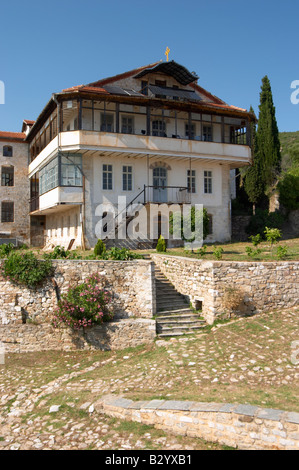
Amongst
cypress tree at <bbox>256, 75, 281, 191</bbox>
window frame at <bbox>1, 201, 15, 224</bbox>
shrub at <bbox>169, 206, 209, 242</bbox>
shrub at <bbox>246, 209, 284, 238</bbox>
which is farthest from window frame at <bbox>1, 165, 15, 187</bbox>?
cypress tree at <bbox>256, 75, 281, 191</bbox>

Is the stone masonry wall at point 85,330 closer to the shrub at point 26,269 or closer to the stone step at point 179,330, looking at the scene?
the shrub at point 26,269

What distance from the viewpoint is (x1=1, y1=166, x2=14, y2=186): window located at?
32.1m

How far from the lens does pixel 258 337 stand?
11805mm

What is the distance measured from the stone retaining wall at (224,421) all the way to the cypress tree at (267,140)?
25.5 metres

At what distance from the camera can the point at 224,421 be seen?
24.9 ft

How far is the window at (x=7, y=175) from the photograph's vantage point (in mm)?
32062

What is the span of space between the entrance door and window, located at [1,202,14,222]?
43.7 feet

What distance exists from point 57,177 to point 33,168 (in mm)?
8494

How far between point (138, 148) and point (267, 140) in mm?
13498

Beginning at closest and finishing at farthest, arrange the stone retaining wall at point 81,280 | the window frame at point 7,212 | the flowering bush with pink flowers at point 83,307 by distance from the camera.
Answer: the flowering bush with pink flowers at point 83,307, the stone retaining wall at point 81,280, the window frame at point 7,212

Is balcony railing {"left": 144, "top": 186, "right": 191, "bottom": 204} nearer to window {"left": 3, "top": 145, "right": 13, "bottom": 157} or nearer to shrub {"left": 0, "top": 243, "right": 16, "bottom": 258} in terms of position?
shrub {"left": 0, "top": 243, "right": 16, "bottom": 258}

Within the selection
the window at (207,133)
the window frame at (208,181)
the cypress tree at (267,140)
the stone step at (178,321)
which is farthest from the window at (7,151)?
the stone step at (178,321)
